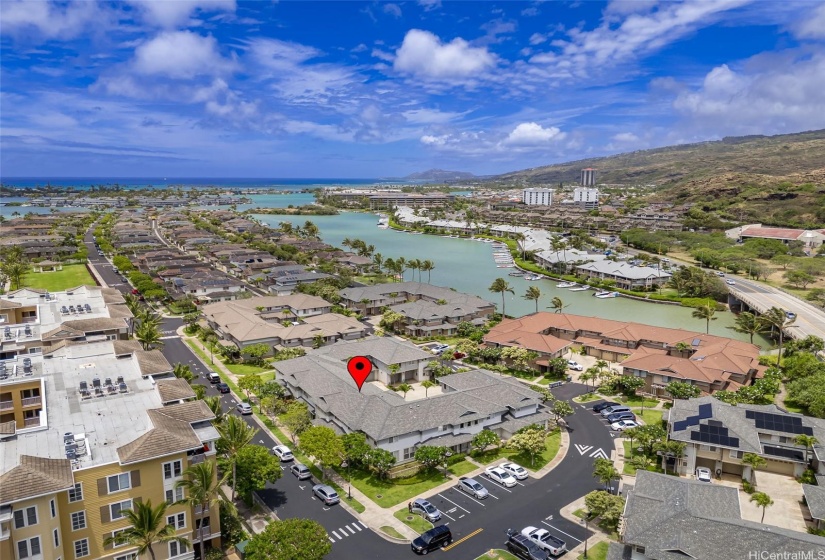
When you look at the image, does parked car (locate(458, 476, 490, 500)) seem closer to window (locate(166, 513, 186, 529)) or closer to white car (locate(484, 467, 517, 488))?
white car (locate(484, 467, 517, 488))

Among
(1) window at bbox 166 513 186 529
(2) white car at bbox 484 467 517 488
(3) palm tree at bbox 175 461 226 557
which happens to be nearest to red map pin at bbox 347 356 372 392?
(2) white car at bbox 484 467 517 488

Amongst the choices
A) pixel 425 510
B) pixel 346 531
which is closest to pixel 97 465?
pixel 346 531

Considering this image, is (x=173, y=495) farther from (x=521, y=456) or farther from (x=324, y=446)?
(x=521, y=456)

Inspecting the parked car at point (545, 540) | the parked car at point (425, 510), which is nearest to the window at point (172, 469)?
the parked car at point (425, 510)

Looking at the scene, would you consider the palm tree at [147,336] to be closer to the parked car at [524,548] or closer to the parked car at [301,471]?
the parked car at [301,471]

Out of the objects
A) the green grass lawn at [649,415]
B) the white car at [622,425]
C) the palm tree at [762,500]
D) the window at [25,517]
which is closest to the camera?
the window at [25,517]
